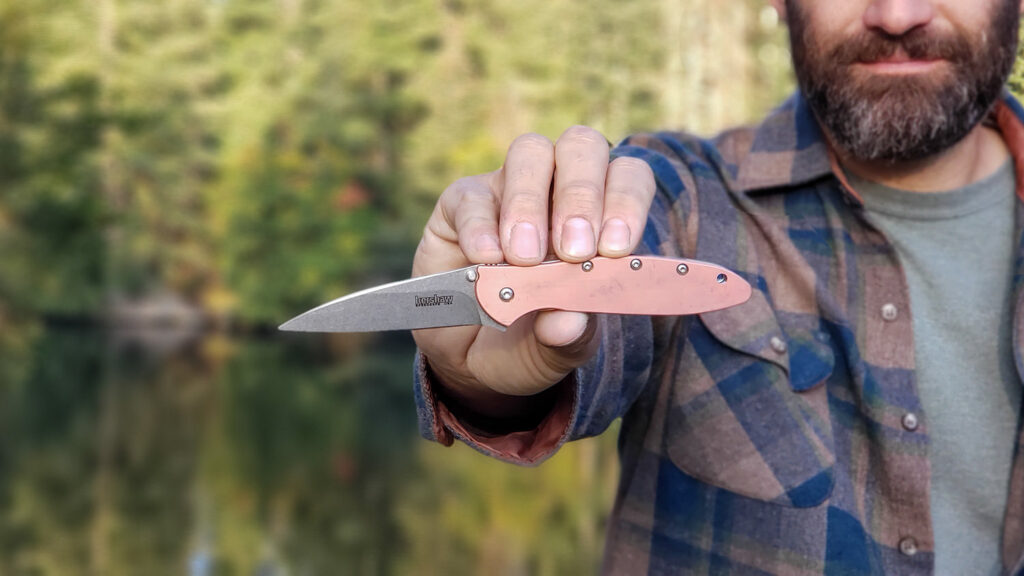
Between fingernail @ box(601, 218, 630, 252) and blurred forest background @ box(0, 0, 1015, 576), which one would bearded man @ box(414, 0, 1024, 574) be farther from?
blurred forest background @ box(0, 0, 1015, 576)

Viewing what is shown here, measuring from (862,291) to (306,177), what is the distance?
3146 cm

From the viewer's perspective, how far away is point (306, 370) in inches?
1007

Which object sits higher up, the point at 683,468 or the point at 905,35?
the point at 905,35

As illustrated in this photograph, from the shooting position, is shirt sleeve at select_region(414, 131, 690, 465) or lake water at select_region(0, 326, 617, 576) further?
lake water at select_region(0, 326, 617, 576)

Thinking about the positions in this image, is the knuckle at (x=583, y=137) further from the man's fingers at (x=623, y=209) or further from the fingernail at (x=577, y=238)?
the fingernail at (x=577, y=238)

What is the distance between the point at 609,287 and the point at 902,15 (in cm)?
80

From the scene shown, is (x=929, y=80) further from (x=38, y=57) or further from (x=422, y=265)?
(x=38, y=57)

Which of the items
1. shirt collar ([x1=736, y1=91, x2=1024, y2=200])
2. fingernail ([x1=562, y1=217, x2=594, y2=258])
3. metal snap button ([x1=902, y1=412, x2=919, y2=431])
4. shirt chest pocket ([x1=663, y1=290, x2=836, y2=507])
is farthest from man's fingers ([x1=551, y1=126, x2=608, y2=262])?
metal snap button ([x1=902, y1=412, x2=919, y2=431])

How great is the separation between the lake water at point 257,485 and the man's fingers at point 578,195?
30.5 ft

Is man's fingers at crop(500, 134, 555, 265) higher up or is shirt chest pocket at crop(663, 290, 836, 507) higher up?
man's fingers at crop(500, 134, 555, 265)

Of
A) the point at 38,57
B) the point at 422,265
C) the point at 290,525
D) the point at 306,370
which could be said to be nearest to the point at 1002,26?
the point at 422,265

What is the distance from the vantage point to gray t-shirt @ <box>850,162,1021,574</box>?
1.94 meters

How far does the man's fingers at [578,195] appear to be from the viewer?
4.76 feet

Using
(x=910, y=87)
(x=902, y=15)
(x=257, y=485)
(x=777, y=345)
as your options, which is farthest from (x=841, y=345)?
(x=257, y=485)
